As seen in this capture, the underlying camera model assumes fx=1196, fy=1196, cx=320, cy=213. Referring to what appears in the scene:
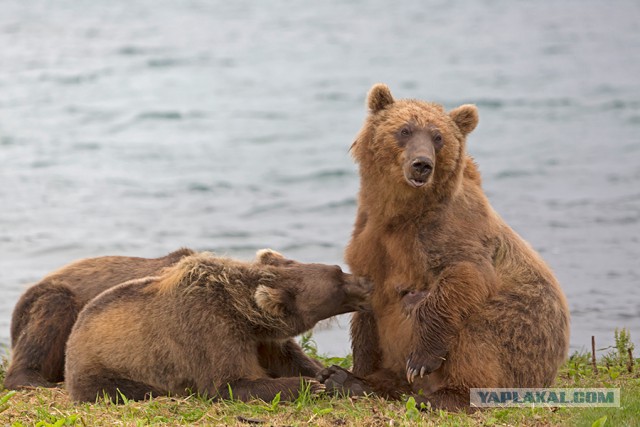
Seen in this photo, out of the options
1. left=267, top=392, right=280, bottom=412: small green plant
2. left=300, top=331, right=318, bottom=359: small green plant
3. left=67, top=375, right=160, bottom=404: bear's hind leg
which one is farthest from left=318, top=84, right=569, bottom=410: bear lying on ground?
left=300, top=331, right=318, bottom=359: small green plant

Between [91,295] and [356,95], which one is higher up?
[356,95]

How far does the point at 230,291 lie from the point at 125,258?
162 centimetres

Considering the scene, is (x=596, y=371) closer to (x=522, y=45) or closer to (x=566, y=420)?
(x=566, y=420)

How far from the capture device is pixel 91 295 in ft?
32.8

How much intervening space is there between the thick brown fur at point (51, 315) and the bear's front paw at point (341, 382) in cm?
179

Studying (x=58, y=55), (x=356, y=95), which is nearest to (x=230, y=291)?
(x=356, y=95)

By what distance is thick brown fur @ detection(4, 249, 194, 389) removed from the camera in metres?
9.79

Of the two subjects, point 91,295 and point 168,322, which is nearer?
point 168,322

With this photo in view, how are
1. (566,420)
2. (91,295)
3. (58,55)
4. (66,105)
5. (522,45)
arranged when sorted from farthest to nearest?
1. (522,45)
2. (58,55)
3. (66,105)
4. (91,295)
5. (566,420)

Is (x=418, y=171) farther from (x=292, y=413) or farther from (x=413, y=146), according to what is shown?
(x=292, y=413)

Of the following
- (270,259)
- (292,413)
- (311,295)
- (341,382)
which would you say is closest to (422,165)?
(311,295)

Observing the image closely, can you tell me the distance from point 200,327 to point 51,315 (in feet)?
5.04

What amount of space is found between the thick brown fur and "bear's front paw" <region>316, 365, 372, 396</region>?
5.89ft

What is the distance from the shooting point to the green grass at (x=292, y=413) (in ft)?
27.0
